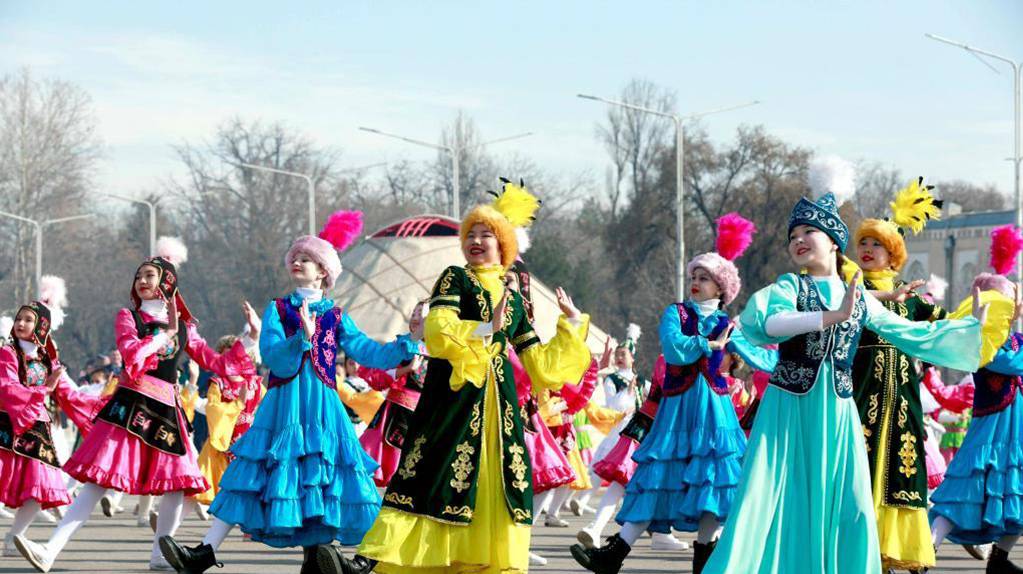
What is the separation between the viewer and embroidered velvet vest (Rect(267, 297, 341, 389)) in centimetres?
921

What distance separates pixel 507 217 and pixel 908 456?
7.88ft

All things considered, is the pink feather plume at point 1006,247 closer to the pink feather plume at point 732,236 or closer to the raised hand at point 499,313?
the pink feather plume at point 732,236

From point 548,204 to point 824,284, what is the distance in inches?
2276

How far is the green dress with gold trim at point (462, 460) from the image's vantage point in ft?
26.2

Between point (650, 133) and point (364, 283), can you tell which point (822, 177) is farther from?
point (650, 133)

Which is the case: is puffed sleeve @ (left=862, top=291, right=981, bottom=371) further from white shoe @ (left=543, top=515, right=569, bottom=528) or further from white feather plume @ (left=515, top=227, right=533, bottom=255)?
white shoe @ (left=543, top=515, right=569, bottom=528)

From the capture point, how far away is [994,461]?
1072 cm

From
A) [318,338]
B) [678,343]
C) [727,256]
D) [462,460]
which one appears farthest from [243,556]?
[462,460]

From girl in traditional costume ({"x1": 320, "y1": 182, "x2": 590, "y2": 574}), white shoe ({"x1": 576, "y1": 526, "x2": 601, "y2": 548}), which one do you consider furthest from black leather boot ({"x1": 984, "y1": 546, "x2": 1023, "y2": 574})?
girl in traditional costume ({"x1": 320, "y1": 182, "x2": 590, "y2": 574})

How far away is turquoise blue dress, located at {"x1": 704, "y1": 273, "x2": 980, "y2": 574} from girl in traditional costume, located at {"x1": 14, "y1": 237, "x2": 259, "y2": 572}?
13.4 ft

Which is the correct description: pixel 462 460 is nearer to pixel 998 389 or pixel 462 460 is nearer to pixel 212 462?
pixel 998 389

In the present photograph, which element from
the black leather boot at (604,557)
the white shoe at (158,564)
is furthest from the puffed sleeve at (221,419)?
the black leather boot at (604,557)

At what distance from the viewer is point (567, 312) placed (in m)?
8.42

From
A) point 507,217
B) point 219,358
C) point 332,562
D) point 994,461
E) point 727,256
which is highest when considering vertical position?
point 507,217
